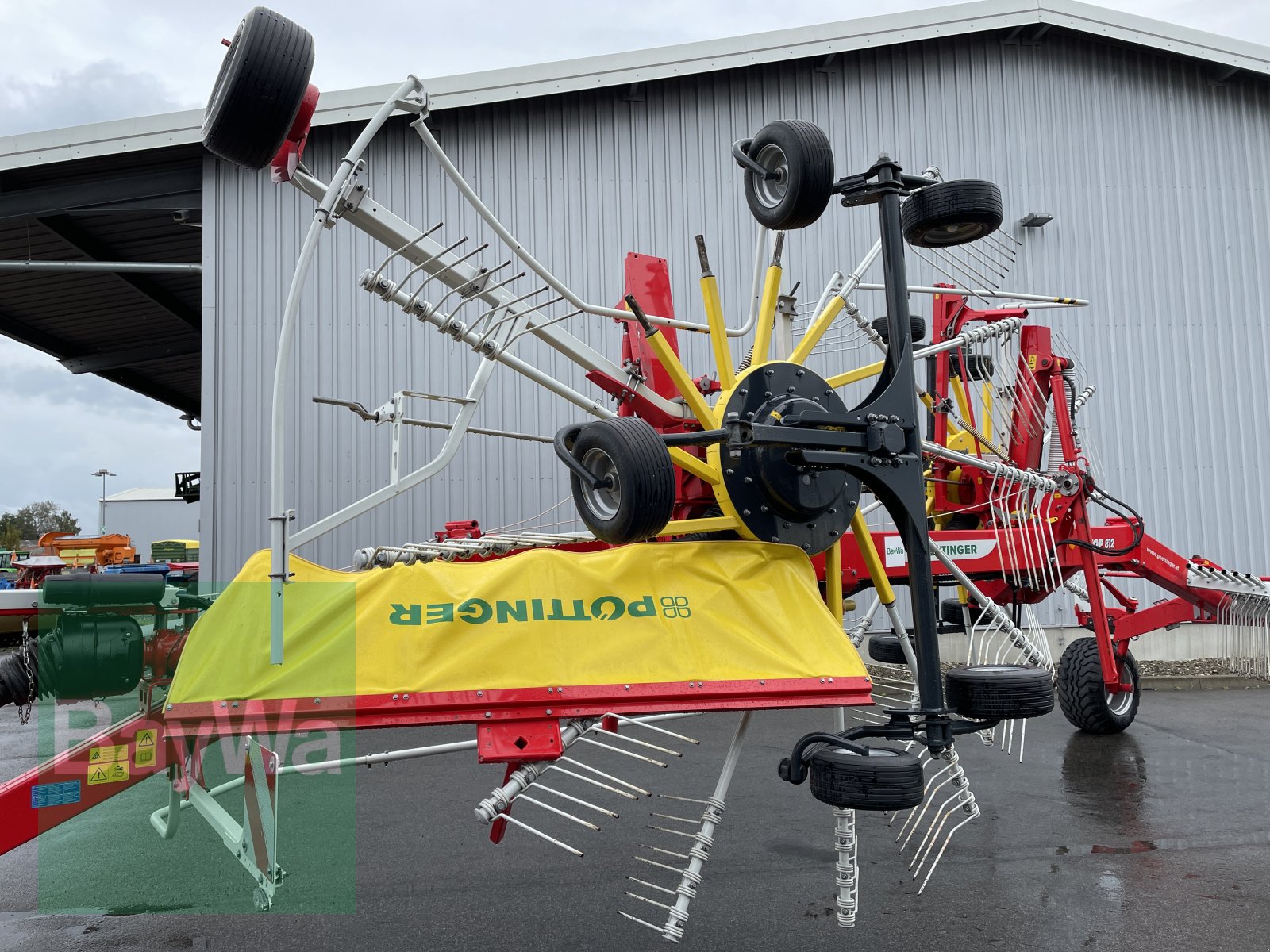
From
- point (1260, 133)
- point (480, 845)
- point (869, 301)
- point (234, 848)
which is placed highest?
point (1260, 133)

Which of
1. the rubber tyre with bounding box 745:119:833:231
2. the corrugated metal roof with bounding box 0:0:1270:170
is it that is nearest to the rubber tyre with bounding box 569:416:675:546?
the rubber tyre with bounding box 745:119:833:231

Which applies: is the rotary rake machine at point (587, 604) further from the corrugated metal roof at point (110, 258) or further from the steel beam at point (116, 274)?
the steel beam at point (116, 274)

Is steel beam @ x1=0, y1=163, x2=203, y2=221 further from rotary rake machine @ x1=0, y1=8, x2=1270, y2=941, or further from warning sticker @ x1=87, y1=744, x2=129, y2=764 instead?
warning sticker @ x1=87, y1=744, x2=129, y2=764

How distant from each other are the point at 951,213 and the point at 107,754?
3260 millimetres

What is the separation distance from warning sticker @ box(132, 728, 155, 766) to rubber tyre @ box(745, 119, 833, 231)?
9.06 feet

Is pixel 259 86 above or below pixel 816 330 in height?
above

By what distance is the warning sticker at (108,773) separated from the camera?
3234 mm

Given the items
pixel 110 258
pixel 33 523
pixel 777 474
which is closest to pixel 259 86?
pixel 777 474

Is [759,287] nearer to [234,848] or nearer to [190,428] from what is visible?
[234,848]

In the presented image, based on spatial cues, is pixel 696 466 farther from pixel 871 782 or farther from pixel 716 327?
pixel 871 782

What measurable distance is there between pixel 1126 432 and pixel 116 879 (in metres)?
9.81

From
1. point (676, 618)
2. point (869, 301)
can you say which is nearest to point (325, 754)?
point (676, 618)

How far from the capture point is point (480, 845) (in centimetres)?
503

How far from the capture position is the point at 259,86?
2.85 m
